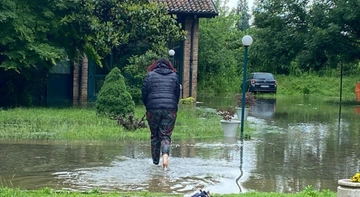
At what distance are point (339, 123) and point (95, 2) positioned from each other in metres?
8.93

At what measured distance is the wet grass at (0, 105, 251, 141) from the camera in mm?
13859

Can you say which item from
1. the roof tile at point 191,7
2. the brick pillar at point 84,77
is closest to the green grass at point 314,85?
the roof tile at point 191,7

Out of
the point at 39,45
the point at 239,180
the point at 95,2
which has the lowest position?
the point at 239,180

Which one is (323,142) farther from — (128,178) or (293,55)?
(293,55)

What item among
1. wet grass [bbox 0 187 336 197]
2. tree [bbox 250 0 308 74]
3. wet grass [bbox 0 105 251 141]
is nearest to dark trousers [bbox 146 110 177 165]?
wet grass [bbox 0 187 336 197]

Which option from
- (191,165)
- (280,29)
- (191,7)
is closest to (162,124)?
(191,165)

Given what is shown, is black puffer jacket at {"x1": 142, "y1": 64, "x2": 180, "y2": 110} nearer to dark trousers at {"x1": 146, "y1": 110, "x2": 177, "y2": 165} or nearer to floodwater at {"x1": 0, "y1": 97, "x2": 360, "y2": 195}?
dark trousers at {"x1": 146, "y1": 110, "x2": 177, "y2": 165}

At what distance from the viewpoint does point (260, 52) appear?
38906 millimetres

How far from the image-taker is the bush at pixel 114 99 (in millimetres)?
17500

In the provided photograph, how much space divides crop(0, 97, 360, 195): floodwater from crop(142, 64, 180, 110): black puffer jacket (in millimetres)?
1004

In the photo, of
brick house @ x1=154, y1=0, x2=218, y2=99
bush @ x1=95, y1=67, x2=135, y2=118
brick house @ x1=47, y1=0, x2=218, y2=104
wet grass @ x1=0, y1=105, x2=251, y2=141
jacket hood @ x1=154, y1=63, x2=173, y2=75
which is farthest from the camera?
brick house @ x1=154, y1=0, x2=218, y2=99

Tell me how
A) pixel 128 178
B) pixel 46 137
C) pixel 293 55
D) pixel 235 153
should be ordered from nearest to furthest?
pixel 128 178, pixel 235 153, pixel 46 137, pixel 293 55

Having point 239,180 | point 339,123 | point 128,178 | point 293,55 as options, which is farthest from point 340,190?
point 293,55

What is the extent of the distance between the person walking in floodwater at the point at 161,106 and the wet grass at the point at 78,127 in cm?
347
